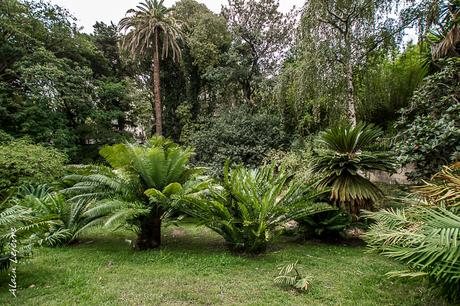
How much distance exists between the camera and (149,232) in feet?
15.0

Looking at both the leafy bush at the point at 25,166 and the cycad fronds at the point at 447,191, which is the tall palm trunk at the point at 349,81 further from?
the leafy bush at the point at 25,166

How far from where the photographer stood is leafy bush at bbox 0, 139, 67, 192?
24.1ft

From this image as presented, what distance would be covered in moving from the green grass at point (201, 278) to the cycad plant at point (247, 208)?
314 mm

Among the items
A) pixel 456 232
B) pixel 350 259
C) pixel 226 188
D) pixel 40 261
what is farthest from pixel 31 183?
pixel 456 232

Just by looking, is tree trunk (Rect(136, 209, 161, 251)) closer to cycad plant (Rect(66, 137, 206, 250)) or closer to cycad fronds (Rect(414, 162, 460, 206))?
cycad plant (Rect(66, 137, 206, 250))

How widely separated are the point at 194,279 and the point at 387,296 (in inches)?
80.0

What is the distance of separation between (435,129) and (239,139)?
328 inches

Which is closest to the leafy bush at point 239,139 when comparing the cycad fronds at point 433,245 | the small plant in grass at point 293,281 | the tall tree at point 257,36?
the tall tree at point 257,36

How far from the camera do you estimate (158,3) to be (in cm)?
1412

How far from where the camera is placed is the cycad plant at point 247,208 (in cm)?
390

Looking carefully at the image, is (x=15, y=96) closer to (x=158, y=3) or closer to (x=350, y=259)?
(x=158, y=3)

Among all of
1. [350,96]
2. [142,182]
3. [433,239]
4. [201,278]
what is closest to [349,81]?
[350,96]

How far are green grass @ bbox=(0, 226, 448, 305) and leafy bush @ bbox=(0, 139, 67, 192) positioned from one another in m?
3.85

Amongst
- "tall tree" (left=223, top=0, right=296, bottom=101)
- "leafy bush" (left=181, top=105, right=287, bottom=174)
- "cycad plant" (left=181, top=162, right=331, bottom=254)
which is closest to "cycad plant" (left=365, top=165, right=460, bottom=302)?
"cycad plant" (left=181, top=162, right=331, bottom=254)
